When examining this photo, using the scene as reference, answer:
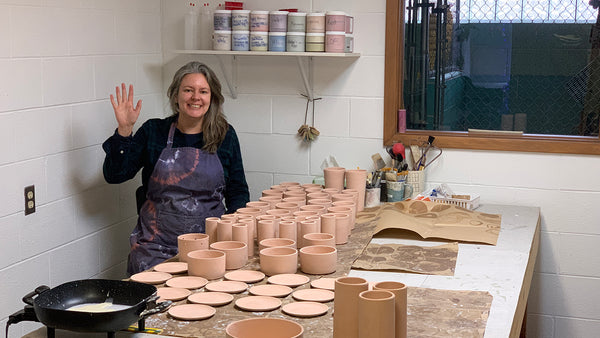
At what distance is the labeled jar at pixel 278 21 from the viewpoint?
→ 11.5ft

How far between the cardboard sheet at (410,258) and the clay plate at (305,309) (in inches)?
18.1

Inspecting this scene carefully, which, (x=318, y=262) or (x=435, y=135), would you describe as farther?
(x=435, y=135)

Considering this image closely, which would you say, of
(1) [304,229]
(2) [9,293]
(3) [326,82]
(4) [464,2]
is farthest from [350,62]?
(2) [9,293]

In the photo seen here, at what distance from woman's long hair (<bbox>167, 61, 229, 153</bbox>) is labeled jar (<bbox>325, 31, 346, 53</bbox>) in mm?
573

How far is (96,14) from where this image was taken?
135 inches

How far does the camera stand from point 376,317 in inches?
61.2

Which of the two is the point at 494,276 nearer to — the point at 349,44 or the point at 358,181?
the point at 358,181

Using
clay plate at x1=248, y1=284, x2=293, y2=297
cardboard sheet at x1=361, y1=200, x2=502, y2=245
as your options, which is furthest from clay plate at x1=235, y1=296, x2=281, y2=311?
cardboard sheet at x1=361, y1=200, x2=502, y2=245

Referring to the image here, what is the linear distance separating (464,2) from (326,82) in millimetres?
805

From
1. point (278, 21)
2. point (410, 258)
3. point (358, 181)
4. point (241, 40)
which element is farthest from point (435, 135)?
point (410, 258)

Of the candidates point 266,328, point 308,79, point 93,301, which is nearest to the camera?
point 266,328

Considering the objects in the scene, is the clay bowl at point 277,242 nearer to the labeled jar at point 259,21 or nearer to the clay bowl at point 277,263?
the clay bowl at point 277,263

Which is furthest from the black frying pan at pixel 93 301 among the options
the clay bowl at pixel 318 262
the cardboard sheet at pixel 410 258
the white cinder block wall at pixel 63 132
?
the white cinder block wall at pixel 63 132

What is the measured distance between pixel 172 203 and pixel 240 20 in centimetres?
99
